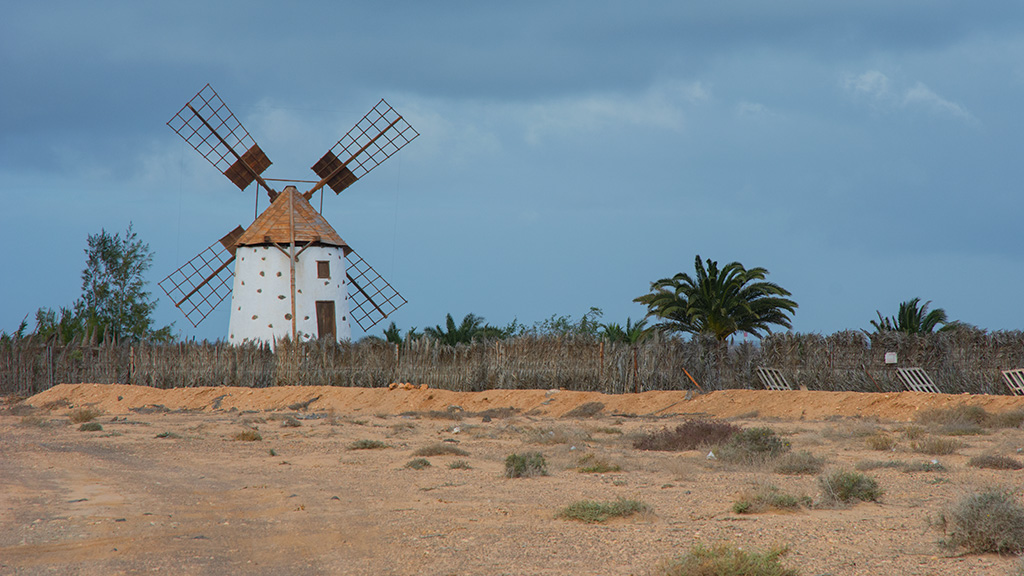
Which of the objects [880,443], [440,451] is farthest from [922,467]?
[440,451]

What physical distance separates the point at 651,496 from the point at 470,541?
275cm

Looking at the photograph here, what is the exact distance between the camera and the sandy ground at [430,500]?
618cm

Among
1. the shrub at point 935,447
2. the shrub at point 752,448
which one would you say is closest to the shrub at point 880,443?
the shrub at point 935,447

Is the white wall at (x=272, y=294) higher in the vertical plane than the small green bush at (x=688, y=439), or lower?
higher

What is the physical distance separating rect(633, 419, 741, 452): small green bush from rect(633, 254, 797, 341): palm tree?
15.8 meters

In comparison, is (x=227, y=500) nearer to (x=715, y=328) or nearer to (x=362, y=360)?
(x=362, y=360)

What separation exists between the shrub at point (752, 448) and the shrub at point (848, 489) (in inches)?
110

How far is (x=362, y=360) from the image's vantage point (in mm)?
26344

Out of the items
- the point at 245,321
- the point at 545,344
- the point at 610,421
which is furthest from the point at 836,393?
the point at 245,321

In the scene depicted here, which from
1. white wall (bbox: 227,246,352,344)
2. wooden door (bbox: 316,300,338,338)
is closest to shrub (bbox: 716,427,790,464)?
white wall (bbox: 227,246,352,344)

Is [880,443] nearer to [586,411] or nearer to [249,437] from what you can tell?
[586,411]

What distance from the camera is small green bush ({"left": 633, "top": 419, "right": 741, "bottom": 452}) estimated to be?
1351cm

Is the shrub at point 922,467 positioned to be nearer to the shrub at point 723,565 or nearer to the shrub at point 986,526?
the shrub at point 986,526

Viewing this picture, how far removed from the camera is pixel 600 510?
7.59 metres
